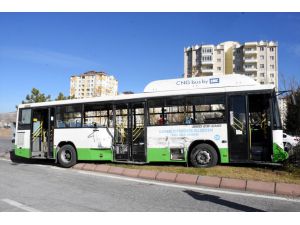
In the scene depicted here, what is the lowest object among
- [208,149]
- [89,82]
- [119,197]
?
[119,197]

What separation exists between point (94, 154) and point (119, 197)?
5.26 m

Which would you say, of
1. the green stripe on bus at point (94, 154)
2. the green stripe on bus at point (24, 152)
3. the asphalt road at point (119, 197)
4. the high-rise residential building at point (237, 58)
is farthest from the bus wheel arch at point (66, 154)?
the high-rise residential building at point (237, 58)

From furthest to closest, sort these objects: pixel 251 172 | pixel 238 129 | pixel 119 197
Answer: pixel 238 129 < pixel 251 172 < pixel 119 197

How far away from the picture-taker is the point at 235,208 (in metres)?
5.97

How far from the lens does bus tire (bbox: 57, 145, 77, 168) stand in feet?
40.6

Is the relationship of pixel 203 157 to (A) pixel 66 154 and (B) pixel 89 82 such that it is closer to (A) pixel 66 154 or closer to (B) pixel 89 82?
(A) pixel 66 154

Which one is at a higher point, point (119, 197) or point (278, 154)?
point (278, 154)

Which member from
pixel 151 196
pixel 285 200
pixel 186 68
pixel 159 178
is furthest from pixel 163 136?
pixel 186 68

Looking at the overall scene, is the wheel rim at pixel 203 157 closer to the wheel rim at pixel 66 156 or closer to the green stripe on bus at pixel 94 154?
the green stripe on bus at pixel 94 154

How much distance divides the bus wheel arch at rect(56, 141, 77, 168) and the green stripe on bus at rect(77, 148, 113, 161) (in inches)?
9.3

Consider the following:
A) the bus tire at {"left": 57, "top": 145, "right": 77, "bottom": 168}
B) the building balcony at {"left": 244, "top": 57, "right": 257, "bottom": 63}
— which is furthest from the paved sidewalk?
the building balcony at {"left": 244, "top": 57, "right": 257, "bottom": 63}

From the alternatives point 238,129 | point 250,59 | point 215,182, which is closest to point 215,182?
point 215,182

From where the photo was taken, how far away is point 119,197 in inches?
274
